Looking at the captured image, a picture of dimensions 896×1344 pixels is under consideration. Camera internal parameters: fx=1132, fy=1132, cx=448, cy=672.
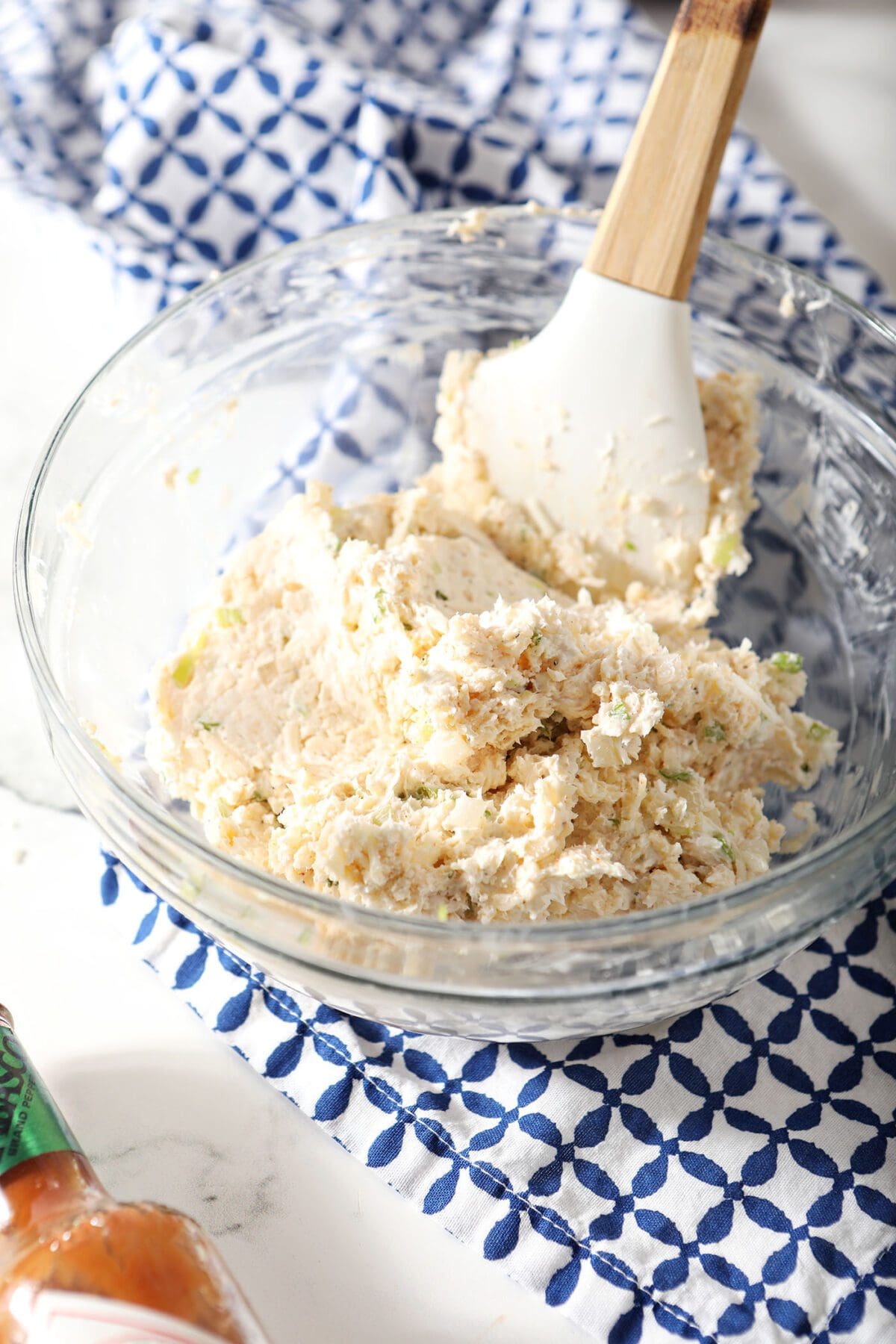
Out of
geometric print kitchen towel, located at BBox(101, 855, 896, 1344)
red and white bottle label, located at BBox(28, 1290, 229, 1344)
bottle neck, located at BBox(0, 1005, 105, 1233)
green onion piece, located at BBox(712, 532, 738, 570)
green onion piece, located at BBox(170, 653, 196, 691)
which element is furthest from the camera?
green onion piece, located at BBox(712, 532, 738, 570)

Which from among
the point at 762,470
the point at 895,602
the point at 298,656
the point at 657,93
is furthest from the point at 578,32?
the point at 298,656

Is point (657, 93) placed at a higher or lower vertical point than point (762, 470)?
higher

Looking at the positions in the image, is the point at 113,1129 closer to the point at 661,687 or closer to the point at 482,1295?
the point at 482,1295

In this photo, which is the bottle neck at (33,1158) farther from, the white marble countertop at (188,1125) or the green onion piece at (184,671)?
the green onion piece at (184,671)

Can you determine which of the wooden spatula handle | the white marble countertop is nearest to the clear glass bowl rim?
the white marble countertop

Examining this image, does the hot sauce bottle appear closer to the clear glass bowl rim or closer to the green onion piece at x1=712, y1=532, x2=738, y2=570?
the clear glass bowl rim

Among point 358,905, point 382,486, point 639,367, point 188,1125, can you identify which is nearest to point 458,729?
point 358,905
